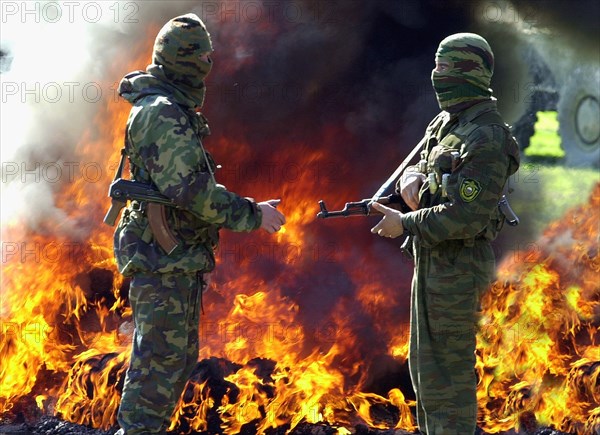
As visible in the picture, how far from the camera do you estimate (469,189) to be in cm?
516

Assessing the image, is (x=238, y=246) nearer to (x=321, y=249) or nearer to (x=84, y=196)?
(x=321, y=249)

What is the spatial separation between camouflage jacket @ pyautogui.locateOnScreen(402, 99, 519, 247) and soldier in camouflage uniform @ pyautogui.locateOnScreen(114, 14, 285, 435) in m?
0.87

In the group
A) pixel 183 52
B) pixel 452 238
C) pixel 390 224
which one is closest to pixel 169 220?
pixel 183 52

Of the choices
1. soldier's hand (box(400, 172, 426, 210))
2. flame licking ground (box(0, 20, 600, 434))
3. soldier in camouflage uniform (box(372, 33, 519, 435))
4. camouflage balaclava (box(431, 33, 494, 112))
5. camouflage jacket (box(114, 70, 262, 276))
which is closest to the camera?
camouflage jacket (box(114, 70, 262, 276))

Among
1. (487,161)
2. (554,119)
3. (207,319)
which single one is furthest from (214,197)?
(554,119)

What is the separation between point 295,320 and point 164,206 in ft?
8.67

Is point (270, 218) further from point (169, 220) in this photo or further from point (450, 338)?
point (450, 338)

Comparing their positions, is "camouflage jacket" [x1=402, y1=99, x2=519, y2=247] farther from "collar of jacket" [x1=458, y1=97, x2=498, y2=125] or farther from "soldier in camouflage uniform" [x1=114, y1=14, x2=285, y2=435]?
"soldier in camouflage uniform" [x1=114, y1=14, x2=285, y2=435]

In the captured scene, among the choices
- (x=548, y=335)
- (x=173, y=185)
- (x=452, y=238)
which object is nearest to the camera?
(x=173, y=185)

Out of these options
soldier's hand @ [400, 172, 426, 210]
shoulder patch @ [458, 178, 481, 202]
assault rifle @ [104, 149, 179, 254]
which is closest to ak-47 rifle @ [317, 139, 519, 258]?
soldier's hand @ [400, 172, 426, 210]

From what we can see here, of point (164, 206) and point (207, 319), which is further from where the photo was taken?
point (207, 319)

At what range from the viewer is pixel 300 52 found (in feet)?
25.5

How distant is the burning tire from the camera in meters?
7.82

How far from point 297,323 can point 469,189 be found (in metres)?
2.83
